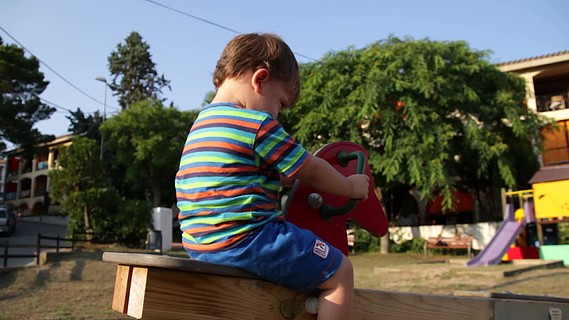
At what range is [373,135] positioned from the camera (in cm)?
1922

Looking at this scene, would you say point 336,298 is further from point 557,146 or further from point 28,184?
point 28,184

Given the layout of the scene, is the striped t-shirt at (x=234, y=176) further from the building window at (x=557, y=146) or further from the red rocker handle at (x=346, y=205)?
the building window at (x=557, y=146)

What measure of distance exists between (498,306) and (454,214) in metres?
26.8

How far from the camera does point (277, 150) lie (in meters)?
1.57

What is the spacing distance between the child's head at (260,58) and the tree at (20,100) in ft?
110

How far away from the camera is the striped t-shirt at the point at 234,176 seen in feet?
5.03

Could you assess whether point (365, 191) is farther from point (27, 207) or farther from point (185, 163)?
point (27, 207)

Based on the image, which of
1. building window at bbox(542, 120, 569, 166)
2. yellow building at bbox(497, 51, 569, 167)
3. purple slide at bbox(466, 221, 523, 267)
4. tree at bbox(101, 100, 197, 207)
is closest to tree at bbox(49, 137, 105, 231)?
tree at bbox(101, 100, 197, 207)

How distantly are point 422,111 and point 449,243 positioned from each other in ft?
19.8

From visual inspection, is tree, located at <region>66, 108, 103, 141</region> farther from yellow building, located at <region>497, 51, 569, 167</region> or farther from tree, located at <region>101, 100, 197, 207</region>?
yellow building, located at <region>497, 51, 569, 167</region>

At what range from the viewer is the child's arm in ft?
5.38

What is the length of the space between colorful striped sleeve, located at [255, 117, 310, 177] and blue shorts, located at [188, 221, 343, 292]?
189 millimetres

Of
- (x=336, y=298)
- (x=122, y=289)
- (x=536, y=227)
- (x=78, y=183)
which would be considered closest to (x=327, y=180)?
(x=336, y=298)

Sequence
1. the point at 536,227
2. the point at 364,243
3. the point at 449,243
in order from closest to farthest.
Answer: the point at 536,227, the point at 449,243, the point at 364,243
